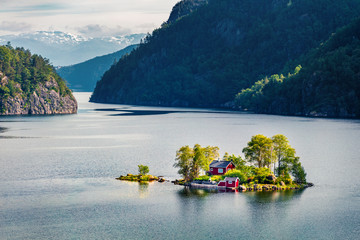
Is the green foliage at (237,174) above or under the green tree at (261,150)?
under

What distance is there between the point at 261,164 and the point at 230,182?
980 centimetres

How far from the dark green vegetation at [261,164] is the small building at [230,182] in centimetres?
156

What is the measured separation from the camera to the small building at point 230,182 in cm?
9969

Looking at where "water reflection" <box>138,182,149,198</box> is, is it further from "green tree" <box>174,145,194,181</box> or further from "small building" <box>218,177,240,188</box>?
"small building" <box>218,177,240,188</box>

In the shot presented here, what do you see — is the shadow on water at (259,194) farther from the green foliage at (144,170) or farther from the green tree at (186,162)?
the green foliage at (144,170)

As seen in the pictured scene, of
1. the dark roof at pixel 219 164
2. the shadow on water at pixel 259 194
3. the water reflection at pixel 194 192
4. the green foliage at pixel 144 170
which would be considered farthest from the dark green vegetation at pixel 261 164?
the green foliage at pixel 144 170

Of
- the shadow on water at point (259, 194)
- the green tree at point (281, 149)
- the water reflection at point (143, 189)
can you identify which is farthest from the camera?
the green tree at point (281, 149)

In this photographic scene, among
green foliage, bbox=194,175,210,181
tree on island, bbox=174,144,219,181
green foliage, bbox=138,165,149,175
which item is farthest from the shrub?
green foliage, bbox=138,165,149,175

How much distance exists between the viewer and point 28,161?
130000 mm

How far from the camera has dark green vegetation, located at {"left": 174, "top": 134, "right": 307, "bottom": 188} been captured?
10220 centimetres

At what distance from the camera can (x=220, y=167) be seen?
10406 cm

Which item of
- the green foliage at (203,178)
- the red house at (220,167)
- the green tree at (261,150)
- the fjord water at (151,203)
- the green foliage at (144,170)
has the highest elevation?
the green tree at (261,150)

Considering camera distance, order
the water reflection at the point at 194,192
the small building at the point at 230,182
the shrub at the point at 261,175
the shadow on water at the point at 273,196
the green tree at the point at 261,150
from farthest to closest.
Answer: the green tree at the point at 261,150, the shrub at the point at 261,175, the small building at the point at 230,182, the water reflection at the point at 194,192, the shadow on water at the point at 273,196

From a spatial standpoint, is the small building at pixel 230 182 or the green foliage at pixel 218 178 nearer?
the small building at pixel 230 182
